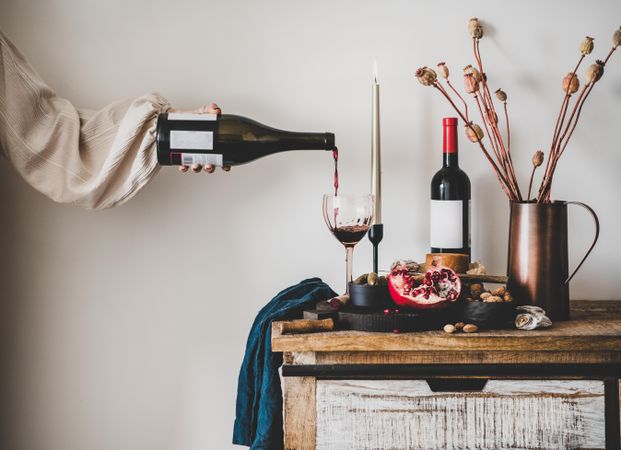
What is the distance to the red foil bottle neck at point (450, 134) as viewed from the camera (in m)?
1.28

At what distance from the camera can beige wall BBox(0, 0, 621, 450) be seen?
145 cm

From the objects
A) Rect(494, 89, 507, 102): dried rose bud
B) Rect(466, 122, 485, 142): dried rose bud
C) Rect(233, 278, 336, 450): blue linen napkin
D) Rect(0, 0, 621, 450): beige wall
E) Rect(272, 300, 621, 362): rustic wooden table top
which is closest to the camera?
Rect(272, 300, 621, 362): rustic wooden table top

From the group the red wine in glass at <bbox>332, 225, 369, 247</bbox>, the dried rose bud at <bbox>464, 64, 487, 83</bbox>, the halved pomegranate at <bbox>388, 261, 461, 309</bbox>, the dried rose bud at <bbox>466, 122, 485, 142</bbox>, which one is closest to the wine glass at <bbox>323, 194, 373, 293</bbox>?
the red wine in glass at <bbox>332, 225, 369, 247</bbox>

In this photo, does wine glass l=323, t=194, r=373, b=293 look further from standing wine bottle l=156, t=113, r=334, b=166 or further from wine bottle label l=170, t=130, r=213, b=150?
wine bottle label l=170, t=130, r=213, b=150

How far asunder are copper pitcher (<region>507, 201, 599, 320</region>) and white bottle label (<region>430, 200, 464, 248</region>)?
0.14 meters

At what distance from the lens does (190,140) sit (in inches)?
47.9

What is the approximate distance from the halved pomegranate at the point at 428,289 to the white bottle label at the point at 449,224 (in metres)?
0.20

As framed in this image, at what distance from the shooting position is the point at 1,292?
4.86 feet

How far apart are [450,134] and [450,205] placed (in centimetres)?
16

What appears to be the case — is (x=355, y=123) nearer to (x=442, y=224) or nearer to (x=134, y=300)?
(x=442, y=224)

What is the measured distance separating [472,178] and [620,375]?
1.96ft

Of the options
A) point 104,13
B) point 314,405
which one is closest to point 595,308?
point 314,405

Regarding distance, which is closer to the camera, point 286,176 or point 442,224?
point 442,224

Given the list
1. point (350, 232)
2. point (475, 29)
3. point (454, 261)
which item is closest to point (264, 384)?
point (350, 232)
